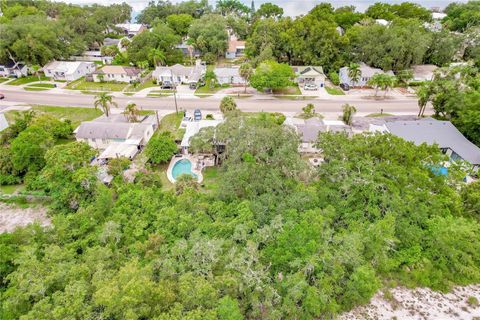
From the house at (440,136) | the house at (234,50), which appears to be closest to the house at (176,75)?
the house at (234,50)

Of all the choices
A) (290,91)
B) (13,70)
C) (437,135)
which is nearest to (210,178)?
(437,135)

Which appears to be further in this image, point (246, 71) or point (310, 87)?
point (310, 87)

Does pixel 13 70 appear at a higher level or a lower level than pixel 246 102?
higher

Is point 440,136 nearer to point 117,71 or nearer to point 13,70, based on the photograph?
point 117,71

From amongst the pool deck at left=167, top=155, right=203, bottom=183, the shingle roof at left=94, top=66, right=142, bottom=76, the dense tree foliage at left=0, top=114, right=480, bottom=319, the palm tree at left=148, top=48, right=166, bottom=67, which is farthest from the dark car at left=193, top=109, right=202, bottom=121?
the palm tree at left=148, top=48, right=166, bottom=67

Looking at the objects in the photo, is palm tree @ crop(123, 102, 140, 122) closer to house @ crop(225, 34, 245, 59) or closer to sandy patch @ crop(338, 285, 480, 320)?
sandy patch @ crop(338, 285, 480, 320)

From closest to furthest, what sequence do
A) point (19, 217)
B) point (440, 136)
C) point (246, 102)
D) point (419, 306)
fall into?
point (419, 306), point (19, 217), point (440, 136), point (246, 102)
